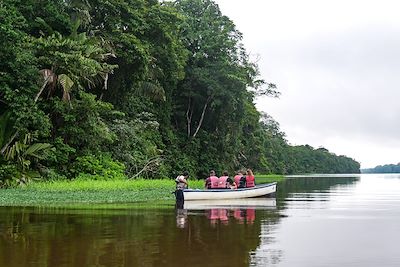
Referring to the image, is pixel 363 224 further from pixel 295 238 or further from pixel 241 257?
pixel 241 257

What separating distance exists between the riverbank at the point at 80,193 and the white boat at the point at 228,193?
6.27 feet

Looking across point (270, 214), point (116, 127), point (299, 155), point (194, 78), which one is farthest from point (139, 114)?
point (299, 155)

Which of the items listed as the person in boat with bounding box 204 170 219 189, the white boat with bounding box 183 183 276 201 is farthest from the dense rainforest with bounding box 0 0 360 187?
the white boat with bounding box 183 183 276 201

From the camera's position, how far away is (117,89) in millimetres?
34875

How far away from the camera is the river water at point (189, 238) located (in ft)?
28.6

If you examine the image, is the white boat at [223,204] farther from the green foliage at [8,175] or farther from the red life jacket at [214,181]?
the green foliage at [8,175]

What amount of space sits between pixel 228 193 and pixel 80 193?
6.31 meters

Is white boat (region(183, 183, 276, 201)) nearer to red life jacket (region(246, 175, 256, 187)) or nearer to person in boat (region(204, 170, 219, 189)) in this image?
red life jacket (region(246, 175, 256, 187))

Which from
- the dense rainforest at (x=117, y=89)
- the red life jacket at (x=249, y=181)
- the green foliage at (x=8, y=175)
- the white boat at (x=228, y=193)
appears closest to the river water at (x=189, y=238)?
the white boat at (x=228, y=193)

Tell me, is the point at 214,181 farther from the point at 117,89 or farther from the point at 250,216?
the point at 117,89

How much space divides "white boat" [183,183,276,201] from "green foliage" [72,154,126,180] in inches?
339

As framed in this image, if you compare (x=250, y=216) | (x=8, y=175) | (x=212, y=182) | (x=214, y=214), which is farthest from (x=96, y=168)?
(x=250, y=216)

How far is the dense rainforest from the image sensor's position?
25531mm

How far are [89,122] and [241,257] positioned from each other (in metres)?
20.6
